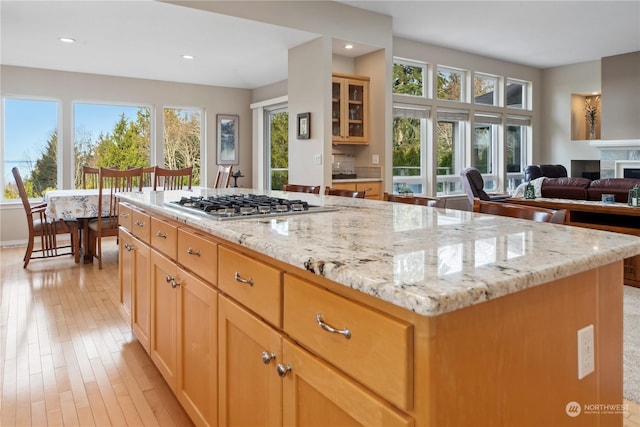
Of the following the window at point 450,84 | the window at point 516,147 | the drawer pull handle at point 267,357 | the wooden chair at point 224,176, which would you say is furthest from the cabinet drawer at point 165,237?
the window at point 516,147

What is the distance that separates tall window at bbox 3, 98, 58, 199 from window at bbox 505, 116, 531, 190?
7.45 metres

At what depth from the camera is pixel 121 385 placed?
2209 millimetres

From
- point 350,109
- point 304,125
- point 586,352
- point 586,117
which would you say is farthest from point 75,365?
point 586,117

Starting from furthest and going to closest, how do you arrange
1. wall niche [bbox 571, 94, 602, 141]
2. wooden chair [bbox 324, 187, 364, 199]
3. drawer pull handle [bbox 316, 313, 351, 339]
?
wall niche [bbox 571, 94, 602, 141] < wooden chair [bbox 324, 187, 364, 199] < drawer pull handle [bbox 316, 313, 351, 339]

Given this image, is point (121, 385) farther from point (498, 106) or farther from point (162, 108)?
point (498, 106)

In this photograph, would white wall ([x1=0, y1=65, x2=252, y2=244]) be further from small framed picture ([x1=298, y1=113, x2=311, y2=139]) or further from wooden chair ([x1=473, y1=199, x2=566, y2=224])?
wooden chair ([x1=473, y1=199, x2=566, y2=224])

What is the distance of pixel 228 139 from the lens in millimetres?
7758

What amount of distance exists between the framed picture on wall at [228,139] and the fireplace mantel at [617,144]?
6318 mm

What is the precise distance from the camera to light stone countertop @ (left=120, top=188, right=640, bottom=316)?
2.47 feet

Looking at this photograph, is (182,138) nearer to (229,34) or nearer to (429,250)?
(229,34)

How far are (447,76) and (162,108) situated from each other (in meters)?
4.57

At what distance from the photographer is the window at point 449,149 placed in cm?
715

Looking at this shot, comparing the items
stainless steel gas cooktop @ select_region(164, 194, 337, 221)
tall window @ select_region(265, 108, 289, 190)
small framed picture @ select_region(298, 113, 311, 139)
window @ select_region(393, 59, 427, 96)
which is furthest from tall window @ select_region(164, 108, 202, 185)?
stainless steel gas cooktop @ select_region(164, 194, 337, 221)

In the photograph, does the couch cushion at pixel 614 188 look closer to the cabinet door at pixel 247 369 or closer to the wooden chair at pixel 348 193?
the wooden chair at pixel 348 193
